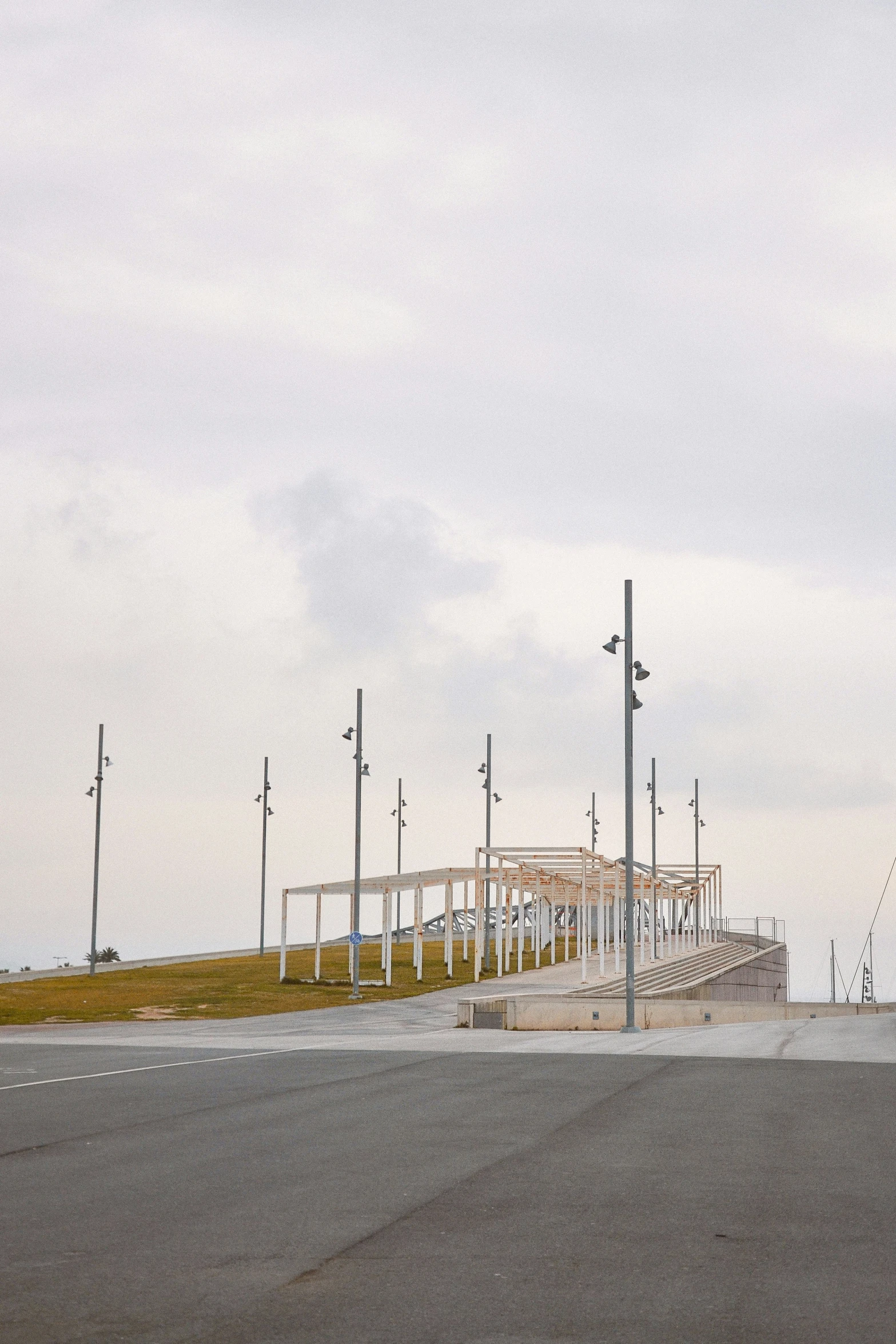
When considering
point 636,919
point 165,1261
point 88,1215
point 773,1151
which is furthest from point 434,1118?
point 636,919

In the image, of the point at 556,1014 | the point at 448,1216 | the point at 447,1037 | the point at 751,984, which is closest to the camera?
the point at 448,1216

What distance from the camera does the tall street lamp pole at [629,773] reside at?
2773 cm

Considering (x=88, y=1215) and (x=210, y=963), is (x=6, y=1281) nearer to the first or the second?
(x=88, y=1215)

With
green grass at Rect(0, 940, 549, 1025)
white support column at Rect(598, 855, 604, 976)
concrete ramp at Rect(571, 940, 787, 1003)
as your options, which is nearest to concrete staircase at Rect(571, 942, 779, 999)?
concrete ramp at Rect(571, 940, 787, 1003)

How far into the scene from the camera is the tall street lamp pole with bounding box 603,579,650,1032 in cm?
2773

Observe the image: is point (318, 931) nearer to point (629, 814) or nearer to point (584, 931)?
point (584, 931)

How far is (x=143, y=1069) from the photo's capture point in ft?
57.6

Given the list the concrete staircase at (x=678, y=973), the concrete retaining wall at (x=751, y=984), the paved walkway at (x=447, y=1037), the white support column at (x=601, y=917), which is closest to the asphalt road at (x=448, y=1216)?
the paved walkway at (x=447, y=1037)

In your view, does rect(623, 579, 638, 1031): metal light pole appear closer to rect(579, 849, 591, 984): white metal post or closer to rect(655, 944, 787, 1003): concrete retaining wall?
rect(655, 944, 787, 1003): concrete retaining wall

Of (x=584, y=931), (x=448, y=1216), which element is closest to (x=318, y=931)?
(x=584, y=931)

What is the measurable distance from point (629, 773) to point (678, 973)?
104 ft

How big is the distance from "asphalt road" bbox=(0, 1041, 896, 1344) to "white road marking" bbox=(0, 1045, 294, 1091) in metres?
1.34

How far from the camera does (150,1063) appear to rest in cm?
1850

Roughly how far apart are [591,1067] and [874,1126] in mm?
6299
